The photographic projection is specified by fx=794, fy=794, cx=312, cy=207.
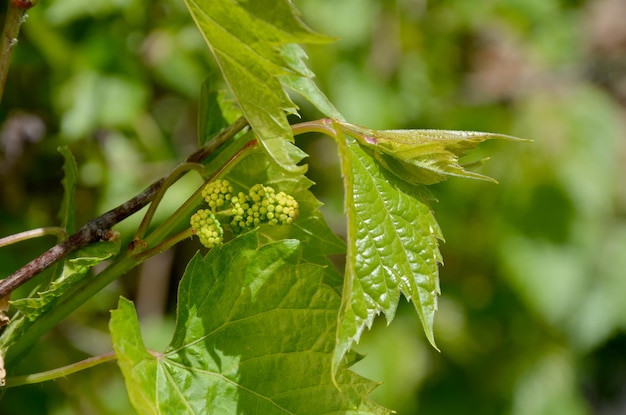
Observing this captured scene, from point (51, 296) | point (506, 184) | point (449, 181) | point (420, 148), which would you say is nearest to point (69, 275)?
point (51, 296)

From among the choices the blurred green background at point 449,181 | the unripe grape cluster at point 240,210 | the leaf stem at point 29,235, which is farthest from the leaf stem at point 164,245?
the blurred green background at point 449,181

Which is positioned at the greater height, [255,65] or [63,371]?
[255,65]

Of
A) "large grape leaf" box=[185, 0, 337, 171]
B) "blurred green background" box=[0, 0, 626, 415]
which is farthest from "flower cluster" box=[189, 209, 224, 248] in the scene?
"blurred green background" box=[0, 0, 626, 415]

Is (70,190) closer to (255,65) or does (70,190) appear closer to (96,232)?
(96,232)

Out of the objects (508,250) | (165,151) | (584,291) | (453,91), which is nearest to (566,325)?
(584,291)

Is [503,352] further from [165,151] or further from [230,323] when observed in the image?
[230,323]

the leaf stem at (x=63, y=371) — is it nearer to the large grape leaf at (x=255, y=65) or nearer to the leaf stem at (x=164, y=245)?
the leaf stem at (x=164, y=245)
